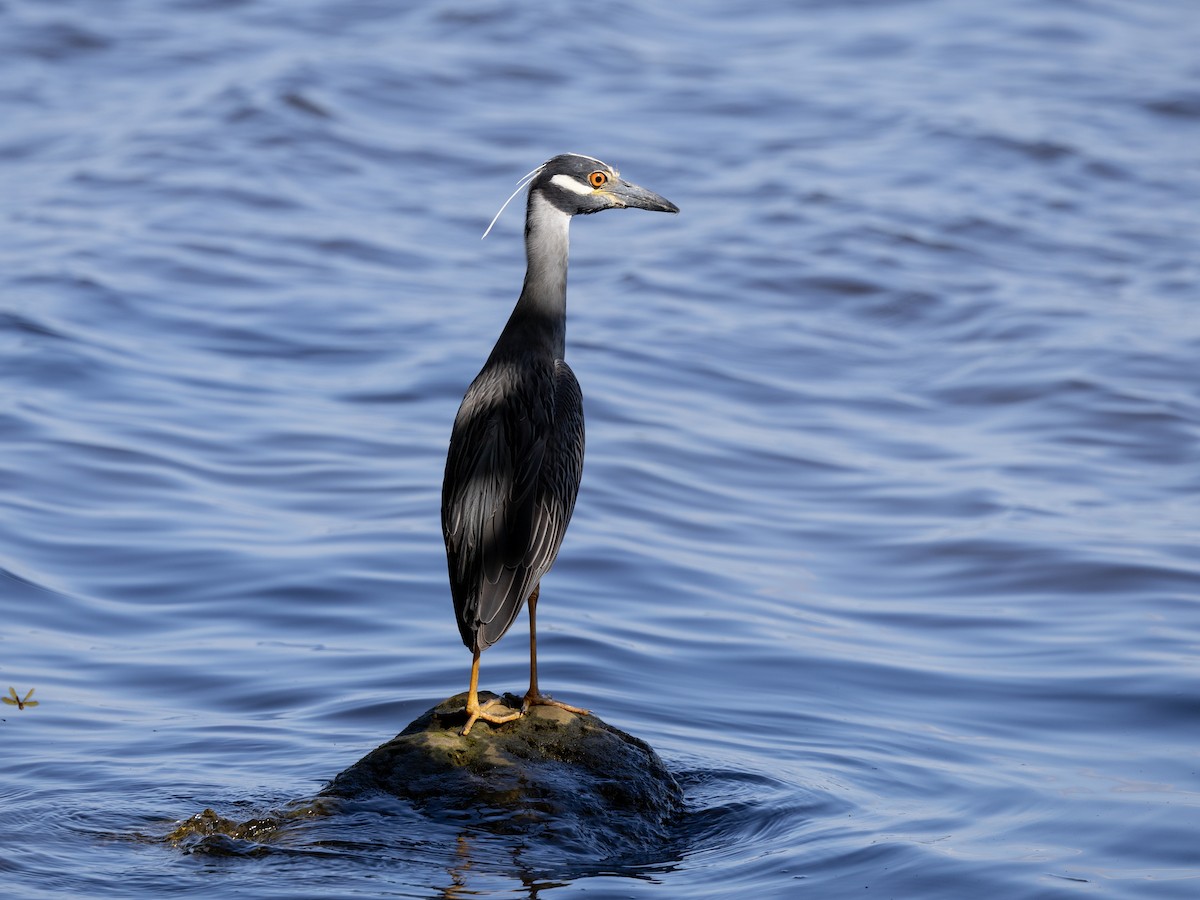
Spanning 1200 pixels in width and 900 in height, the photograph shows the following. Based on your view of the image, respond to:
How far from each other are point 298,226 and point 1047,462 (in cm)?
871

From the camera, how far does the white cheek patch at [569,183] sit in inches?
284

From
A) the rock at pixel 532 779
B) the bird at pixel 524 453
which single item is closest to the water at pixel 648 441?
the rock at pixel 532 779

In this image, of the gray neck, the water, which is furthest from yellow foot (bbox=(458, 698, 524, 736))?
the gray neck

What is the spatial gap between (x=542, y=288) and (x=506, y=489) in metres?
0.88

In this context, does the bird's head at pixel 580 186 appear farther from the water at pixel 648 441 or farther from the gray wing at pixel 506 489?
the water at pixel 648 441

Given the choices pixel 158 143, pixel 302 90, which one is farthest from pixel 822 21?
pixel 158 143

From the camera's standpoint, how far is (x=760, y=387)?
1394cm

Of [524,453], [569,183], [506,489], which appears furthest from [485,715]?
[569,183]

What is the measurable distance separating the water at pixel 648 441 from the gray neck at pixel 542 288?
1798 mm

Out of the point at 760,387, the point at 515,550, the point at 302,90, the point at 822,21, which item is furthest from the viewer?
the point at 822,21

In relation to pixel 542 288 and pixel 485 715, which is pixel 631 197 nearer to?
pixel 542 288

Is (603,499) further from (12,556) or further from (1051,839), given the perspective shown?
(1051,839)

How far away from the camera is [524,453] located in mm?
6820

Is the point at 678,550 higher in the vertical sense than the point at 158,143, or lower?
lower
